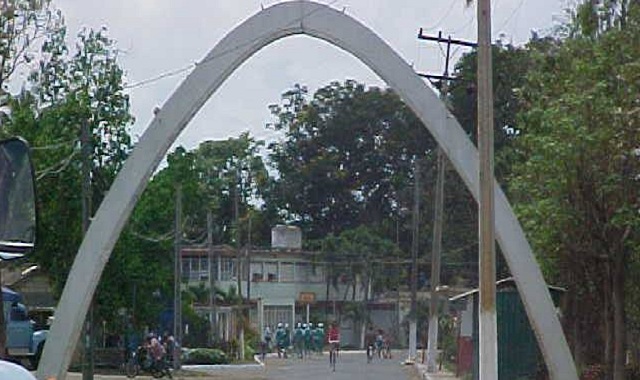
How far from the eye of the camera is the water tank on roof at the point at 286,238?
77250 millimetres

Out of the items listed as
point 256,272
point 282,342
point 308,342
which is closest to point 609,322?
point 308,342

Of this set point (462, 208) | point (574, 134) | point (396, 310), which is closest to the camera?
point (574, 134)

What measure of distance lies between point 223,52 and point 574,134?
10.8 metres

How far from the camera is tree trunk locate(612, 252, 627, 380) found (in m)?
26.8

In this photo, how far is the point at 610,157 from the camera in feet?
81.4

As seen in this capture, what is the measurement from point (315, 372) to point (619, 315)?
22321mm

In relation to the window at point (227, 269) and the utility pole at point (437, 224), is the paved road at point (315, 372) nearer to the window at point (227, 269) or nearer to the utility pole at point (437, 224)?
the utility pole at point (437, 224)

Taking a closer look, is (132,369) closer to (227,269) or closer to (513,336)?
(513,336)

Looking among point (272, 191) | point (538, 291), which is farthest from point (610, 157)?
point (272, 191)

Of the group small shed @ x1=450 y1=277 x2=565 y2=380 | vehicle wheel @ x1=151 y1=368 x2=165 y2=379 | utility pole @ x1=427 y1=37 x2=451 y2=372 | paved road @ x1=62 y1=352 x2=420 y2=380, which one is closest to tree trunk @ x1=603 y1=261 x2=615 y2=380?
small shed @ x1=450 y1=277 x2=565 y2=380

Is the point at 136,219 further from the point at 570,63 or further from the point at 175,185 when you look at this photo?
the point at 570,63

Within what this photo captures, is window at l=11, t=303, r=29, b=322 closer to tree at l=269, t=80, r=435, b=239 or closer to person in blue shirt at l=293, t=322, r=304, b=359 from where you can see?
person in blue shirt at l=293, t=322, r=304, b=359

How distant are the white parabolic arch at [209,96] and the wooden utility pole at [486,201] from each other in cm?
726

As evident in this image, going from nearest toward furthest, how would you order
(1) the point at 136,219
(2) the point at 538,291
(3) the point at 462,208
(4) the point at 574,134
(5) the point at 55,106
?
(4) the point at 574,134 → (2) the point at 538,291 → (5) the point at 55,106 → (1) the point at 136,219 → (3) the point at 462,208
